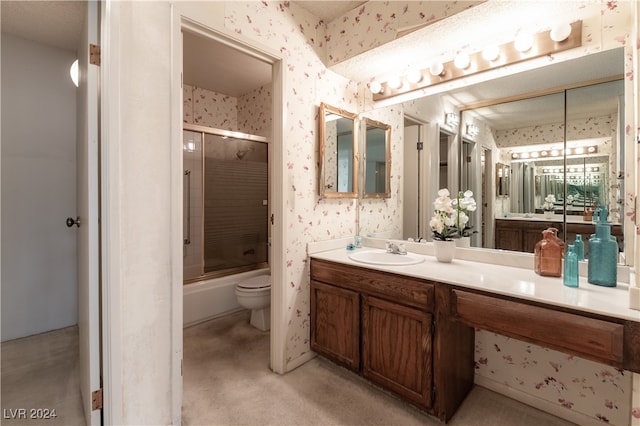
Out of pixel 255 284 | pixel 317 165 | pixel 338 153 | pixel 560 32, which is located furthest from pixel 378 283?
pixel 560 32

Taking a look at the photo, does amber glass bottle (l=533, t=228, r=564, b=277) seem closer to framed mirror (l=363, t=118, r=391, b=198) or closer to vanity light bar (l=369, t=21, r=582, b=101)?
vanity light bar (l=369, t=21, r=582, b=101)

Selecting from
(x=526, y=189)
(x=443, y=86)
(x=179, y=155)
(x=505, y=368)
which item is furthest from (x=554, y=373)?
(x=179, y=155)

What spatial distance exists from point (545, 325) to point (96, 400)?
196 centimetres

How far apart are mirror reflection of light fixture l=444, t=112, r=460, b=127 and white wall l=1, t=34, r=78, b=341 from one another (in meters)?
3.12

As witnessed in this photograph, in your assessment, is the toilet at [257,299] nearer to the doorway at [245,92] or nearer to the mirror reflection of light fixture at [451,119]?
the doorway at [245,92]

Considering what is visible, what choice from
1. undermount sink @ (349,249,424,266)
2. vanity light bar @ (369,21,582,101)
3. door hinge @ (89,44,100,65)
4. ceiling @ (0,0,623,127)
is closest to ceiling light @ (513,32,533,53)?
vanity light bar @ (369,21,582,101)

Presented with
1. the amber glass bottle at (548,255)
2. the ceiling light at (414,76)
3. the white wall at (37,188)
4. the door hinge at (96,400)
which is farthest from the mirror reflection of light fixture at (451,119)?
the white wall at (37,188)

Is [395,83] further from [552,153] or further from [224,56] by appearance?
[224,56]

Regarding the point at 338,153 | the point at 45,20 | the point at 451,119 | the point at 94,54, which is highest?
the point at 45,20

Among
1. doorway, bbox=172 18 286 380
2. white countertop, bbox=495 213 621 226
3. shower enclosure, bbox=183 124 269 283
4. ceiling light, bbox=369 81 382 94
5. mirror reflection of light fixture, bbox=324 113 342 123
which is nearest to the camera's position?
white countertop, bbox=495 213 621 226

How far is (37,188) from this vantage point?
2451 mm

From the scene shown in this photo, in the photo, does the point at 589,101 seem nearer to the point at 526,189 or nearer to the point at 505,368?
the point at 526,189

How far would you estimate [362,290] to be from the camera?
5.78 ft

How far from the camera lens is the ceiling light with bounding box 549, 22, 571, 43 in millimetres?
1484
